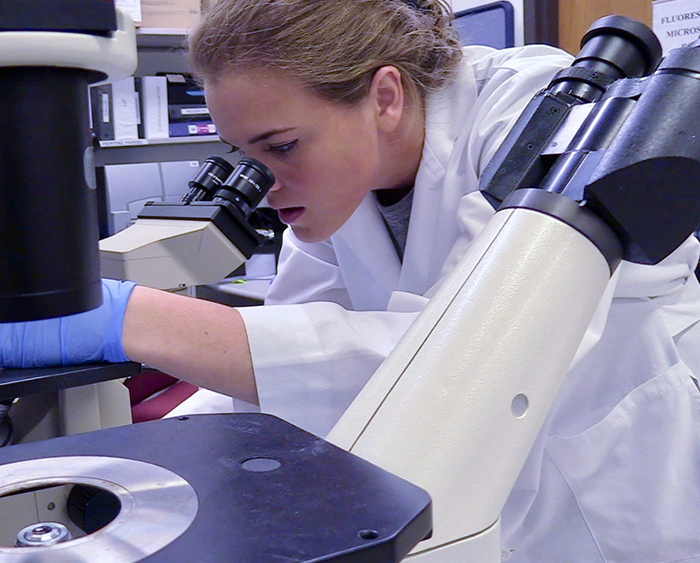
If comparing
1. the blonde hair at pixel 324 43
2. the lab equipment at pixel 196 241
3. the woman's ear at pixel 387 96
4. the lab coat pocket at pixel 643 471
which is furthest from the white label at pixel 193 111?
the lab coat pocket at pixel 643 471

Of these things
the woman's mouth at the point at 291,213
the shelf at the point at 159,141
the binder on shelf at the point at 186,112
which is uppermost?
the woman's mouth at the point at 291,213

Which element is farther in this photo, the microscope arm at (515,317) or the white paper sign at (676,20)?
the white paper sign at (676,20)

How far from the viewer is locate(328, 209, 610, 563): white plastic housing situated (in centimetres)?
46

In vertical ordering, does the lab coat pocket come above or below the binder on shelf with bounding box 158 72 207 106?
below

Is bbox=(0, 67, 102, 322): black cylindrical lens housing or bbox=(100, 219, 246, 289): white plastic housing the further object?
bbox=(100, 219, 246, 289): white plastic housing

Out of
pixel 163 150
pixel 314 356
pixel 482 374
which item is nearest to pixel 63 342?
pixel 314 356

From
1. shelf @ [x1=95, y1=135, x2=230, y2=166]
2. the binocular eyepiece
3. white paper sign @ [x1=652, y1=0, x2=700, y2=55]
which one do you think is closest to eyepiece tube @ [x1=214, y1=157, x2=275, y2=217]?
the binocular eyepiece

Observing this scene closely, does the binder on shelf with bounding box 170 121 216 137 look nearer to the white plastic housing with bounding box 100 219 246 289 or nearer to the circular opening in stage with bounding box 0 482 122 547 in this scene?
the white plastic housing with bounding box 100 219 246 289

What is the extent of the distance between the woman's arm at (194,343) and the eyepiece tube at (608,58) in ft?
1.57

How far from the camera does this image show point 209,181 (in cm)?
151

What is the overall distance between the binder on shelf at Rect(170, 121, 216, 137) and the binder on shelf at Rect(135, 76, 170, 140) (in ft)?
0.13

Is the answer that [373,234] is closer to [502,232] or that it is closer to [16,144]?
[502,232]

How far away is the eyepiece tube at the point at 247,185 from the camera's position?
4.30ft

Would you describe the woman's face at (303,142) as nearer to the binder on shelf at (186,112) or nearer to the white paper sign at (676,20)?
the white paper sign at (676,20)
